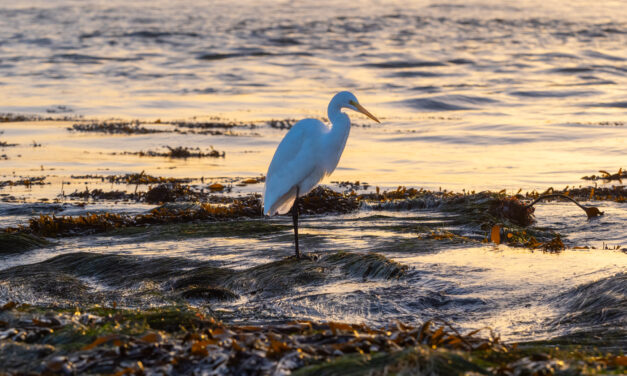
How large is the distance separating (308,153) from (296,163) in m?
0.18

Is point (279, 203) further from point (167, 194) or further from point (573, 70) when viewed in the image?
point (573, 70)

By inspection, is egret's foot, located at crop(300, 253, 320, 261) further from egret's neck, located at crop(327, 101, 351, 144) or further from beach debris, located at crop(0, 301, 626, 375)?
beach debris, located at crop(0, 301, 626, 375)

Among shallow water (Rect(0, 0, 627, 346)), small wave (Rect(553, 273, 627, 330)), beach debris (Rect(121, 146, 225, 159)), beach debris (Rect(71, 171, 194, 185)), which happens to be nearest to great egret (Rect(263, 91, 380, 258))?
shallow water (Rect(0, 0, 627, 346))

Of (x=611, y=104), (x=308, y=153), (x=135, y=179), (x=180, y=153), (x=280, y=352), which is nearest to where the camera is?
(x=280, y=352)

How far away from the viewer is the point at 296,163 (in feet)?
28.0

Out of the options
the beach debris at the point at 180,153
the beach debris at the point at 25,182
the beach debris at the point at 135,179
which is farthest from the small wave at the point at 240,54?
the beach debris at the point at 25,182

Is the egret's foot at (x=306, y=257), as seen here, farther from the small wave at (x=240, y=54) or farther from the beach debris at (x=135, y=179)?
the small wave at (x=240, y=54)

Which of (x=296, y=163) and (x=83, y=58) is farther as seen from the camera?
(x=83, y=58)

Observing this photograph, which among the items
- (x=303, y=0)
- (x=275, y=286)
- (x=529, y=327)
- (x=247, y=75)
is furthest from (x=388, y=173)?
(x=303, y=0)

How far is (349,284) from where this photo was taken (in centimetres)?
708

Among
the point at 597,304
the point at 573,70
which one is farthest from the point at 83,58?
the point at 597,304

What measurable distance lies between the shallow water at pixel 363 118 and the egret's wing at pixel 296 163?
67cm

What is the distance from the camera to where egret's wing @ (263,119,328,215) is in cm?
846

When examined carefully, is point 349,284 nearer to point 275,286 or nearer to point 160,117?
point 275,286
